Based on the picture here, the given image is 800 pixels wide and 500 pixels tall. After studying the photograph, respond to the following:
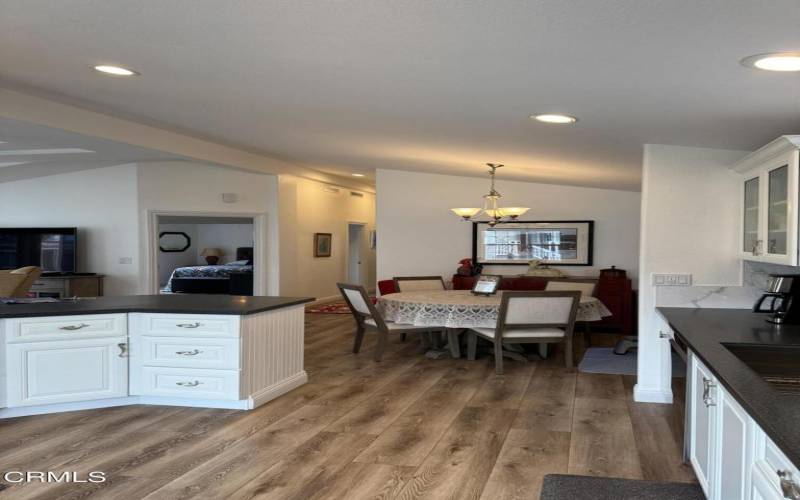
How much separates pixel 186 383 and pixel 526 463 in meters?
2.43

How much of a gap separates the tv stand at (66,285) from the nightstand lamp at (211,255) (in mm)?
6733

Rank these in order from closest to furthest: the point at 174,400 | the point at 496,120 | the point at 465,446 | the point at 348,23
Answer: the point at 348,23
the point at 465,446
the point at 496,120
the point at 174,400

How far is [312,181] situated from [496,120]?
286 inches

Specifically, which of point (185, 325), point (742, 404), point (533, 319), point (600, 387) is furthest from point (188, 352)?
point (742, 404)

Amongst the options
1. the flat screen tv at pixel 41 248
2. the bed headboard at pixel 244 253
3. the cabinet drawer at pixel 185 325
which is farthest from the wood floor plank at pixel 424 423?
the bed headboard at pixel 244 253

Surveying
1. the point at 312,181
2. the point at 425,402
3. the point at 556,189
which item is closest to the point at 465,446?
the point at 425,402

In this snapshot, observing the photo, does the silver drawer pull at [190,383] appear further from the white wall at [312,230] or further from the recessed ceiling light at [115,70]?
the white wall at [312,230]

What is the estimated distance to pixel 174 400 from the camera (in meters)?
4.60

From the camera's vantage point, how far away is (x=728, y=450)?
7.23 ft

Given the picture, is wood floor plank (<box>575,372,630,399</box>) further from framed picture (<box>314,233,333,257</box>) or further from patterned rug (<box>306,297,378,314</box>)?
framed picture (<box>314,233,333,257</box>)

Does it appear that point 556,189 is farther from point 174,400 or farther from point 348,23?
point 348,23

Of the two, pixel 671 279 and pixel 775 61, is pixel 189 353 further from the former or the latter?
pixel 775 61

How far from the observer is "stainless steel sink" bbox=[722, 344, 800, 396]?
2.94 meters

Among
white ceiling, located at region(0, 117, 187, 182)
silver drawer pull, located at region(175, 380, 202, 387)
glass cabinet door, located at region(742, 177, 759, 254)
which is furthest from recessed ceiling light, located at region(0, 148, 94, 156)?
glass cabinet door, located at region(742, 177, 759, 254)
